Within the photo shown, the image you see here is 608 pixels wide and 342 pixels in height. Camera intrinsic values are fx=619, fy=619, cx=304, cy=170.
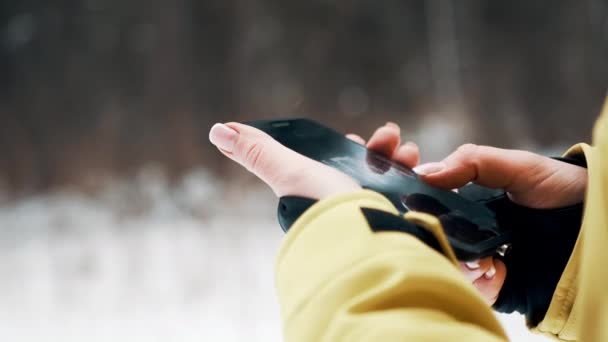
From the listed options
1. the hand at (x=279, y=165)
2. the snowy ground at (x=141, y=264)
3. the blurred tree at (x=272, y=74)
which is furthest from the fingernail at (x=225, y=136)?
the blurred tree at (x=272, y=74)

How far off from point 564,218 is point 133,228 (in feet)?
2.09

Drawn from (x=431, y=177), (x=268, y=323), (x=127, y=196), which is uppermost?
(x=431, y=177)

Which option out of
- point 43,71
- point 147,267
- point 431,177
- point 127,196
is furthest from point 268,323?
point 43,71

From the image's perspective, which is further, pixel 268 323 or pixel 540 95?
pixel 540 95

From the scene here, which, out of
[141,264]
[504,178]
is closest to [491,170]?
[504,178]

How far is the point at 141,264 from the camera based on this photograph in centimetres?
84

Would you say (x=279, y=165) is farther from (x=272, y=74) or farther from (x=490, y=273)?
(x=272, y=74)

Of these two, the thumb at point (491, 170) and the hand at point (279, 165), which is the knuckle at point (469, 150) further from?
the hand at point (279, 165)

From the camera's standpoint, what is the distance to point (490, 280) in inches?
17.1

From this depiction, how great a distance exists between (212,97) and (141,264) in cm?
27

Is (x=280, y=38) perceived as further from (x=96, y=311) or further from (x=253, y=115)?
(x=96, y=311)

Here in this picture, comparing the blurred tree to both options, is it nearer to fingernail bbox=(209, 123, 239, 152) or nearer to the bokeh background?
the bokeh background

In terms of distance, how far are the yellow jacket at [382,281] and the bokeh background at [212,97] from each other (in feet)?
1.91

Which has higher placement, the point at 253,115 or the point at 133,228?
the point at 253,115
